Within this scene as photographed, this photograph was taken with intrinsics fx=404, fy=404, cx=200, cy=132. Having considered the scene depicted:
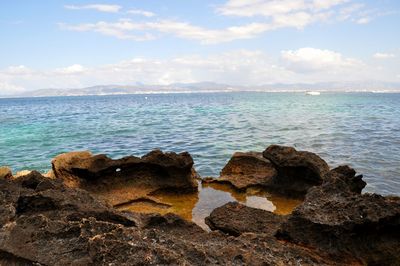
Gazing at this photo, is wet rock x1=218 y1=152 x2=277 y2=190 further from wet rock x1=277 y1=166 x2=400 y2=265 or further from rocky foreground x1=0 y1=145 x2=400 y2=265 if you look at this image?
wet rock x1=277 y1=166 x2=400 y2=265

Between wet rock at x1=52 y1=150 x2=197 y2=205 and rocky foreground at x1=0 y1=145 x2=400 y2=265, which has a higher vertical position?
rocky foreground at x1=0 y1=145 x2=400 y2=265

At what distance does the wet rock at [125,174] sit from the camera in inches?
477

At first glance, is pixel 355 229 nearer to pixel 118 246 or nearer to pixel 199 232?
pixel 199 232

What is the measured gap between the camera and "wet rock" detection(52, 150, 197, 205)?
12125 millimetres

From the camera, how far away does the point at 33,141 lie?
30.2 meters

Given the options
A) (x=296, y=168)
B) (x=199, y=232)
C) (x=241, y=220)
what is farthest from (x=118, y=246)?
(x=296, y=168)

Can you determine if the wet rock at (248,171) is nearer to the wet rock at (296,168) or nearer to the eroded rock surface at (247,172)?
the eroded rock surface at (247,172)

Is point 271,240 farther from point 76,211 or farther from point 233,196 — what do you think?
point 233,196

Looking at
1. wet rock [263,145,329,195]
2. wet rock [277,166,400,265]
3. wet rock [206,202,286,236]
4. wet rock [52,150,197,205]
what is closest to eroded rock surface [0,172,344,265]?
wet rock [277,166,400,265]

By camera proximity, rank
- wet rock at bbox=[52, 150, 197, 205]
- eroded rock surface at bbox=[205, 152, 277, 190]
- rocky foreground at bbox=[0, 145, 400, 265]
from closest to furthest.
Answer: rocky foreground at bbox=[0, 145, 400, 265], wet rock at bbox=[52, 150, 197, 205], eroded rock surface at bbox=[205, 152, 277, 190]

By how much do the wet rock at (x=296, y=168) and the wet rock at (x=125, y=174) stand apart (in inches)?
106

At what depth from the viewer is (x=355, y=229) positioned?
5.82 metres

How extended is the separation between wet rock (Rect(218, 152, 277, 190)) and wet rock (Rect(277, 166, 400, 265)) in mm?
6834

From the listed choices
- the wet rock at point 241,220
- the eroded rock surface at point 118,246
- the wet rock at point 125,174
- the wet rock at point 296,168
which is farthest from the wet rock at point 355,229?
the wet rock at point 125,174
